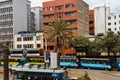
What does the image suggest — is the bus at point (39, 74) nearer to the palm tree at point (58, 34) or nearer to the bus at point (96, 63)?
the palm tree at point (58, 34)

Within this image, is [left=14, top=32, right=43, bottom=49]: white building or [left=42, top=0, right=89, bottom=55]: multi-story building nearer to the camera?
[left=42, top=0, right=89, bottom=55]: multi-story building

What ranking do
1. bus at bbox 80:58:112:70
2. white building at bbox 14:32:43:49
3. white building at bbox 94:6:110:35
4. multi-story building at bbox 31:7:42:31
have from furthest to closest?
multi-story building at bbox 31:7:42:31, white building at bbox 94:6:110:35, white building at bbox 14:32:43:49, bus at bbox 80:58:112:70

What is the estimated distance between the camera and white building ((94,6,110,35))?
111m

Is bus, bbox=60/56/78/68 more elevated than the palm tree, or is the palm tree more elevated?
the palm tree

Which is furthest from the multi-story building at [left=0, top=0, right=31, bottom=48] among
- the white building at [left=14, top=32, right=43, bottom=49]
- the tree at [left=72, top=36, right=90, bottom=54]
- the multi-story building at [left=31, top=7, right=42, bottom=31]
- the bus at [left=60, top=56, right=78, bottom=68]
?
the bus at [left=60, top=56, right=78, bottom=68]

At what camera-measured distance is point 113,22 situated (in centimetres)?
10994

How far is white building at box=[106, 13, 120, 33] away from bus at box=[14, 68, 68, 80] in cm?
8272

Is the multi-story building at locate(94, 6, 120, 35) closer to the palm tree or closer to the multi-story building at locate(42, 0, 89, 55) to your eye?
the multi-story building at locate(42, 0, 89, 55)

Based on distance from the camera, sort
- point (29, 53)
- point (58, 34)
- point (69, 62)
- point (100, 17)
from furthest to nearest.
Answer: point (100, 17) → point (29, 53) → point (69, 62) → point (58, 34)

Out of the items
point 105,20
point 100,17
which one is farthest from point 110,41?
point 105,20

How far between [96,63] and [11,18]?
51.9 meters

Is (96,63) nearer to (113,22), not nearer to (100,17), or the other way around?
(113,22)

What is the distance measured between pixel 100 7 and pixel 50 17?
2651 centimetres

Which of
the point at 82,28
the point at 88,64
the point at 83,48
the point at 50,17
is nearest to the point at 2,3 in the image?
the point at 50,17
